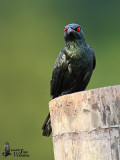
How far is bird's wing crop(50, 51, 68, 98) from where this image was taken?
5.87m

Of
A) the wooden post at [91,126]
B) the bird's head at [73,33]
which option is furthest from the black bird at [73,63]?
the wooden post at [91,126]

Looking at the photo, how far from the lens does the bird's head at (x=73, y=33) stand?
5844 mm

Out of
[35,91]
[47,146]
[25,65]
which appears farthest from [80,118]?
[25,65]

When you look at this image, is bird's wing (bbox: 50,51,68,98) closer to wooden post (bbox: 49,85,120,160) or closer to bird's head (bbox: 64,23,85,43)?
bird's head (bbox: 64,23,85,43)

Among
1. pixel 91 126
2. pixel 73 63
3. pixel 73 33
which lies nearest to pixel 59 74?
pixel 73 63

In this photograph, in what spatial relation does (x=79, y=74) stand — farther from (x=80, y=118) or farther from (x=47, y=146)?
(x=47, y=146)

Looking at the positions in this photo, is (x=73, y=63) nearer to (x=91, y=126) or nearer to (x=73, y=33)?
(x=73, y=33)

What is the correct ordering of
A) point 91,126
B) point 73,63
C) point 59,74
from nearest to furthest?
point 91,126 → point 73,63 → point 59,74

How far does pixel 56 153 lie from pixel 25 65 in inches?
466

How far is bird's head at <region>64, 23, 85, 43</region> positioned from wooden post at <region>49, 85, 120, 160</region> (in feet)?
7.61

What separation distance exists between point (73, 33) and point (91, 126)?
2618 mm

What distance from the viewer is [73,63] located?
19.1 ft

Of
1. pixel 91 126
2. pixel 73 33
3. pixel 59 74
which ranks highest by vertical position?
pixel 73 33

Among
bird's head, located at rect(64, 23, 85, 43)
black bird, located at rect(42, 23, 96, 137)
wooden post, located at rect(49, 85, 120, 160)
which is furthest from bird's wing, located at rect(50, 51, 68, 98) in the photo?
wooden post, located at rect(49, 85, 120, 160)
